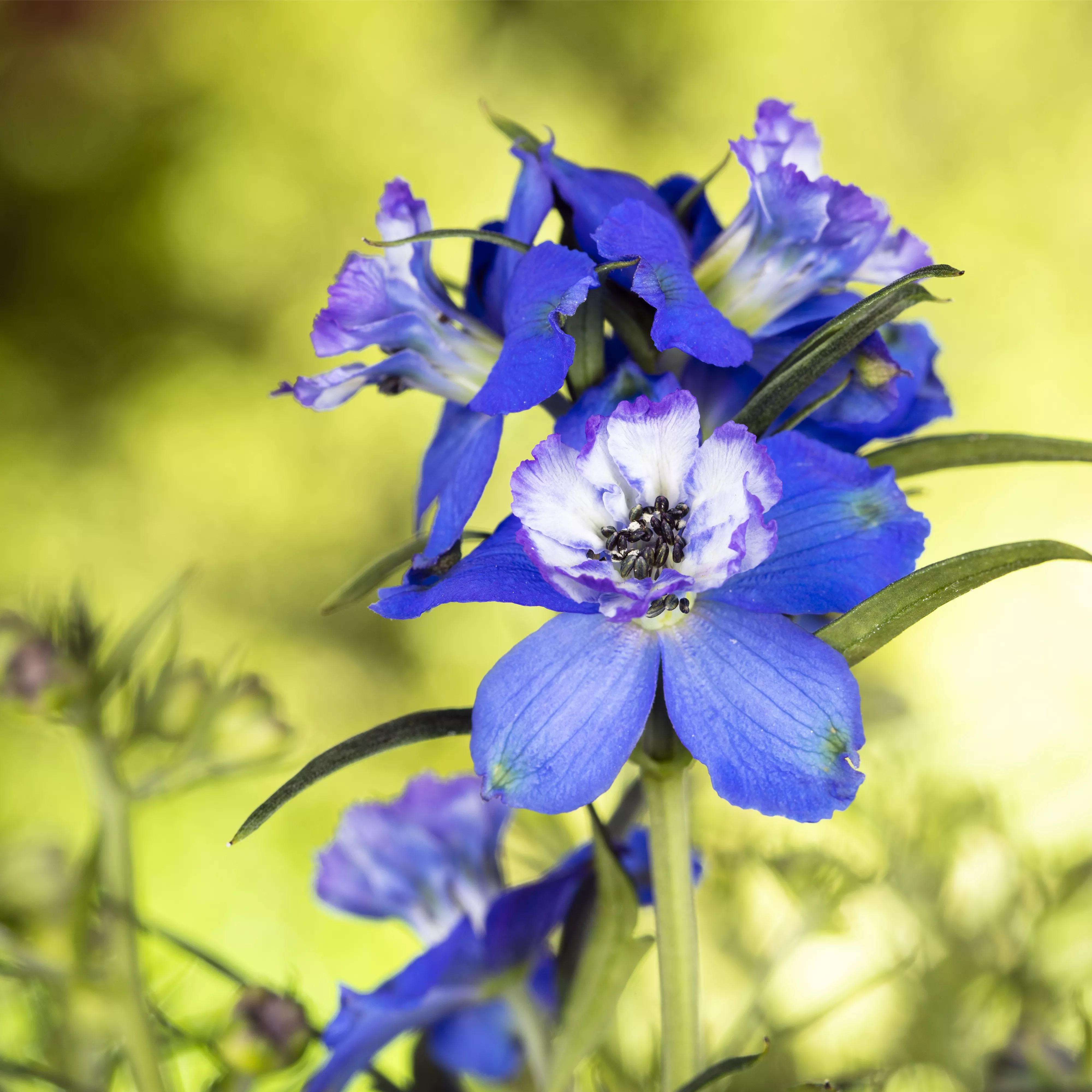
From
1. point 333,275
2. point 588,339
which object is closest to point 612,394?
point 588,339

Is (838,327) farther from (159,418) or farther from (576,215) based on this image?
(159,418)

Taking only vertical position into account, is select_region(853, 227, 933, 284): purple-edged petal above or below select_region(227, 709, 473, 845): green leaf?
above

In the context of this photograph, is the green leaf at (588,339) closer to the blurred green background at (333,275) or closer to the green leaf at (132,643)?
the green leaf at (132,643)

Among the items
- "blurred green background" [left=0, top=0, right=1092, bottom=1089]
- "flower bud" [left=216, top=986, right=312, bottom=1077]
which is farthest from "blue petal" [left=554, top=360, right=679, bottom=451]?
"blurred green background" [left=0, top=0, right=1092, bottom=1089]

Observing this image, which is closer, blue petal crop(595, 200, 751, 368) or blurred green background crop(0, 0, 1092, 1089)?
blue petal crop(595, 200, 751, 368)

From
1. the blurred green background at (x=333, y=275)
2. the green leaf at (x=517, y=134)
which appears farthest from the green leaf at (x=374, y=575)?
the blurred green background at (x=333, y=275)

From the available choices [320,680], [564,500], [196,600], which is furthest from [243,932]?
[564,500]

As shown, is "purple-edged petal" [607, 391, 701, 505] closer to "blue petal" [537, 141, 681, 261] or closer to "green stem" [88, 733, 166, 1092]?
"blue petal" [537, 141, 681, 261]
